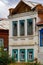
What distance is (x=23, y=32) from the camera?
3662 centimetres

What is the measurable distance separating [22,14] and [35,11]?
97.5 inches

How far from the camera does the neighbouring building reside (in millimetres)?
35031

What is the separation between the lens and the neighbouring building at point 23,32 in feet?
115

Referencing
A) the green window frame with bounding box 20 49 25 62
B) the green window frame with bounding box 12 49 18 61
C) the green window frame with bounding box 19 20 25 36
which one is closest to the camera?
the green window frame with bounding box 20 49 25 62

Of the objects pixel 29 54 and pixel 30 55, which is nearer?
pixel 30 55

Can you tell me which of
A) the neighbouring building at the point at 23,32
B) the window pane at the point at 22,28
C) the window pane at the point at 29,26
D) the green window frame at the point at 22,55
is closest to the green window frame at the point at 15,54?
the neighbouring building at the point at 23,32

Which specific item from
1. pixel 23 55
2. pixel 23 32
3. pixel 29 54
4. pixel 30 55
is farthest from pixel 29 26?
pixel 23 55

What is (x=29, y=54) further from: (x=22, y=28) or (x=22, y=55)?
(x=22, y=28)

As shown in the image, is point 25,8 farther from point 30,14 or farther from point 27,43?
point 27,43

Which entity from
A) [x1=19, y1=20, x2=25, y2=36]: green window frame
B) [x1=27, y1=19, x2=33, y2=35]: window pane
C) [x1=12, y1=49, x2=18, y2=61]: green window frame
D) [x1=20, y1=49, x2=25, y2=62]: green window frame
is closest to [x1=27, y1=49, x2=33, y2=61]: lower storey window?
[x1=20, y1=49, x2=25, y2=62]: green window frame

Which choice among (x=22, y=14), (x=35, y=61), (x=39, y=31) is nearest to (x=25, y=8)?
(x=22, y=14)

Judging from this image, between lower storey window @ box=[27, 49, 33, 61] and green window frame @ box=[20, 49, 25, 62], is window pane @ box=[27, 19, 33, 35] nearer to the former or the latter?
lower storey window @ box=[27, 49, 33, 61]

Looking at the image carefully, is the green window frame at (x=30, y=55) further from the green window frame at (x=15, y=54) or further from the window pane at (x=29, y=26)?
the window pane at (x=29, y=26)

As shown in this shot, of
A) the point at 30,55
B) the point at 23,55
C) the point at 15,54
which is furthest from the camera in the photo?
the point at 15,54
